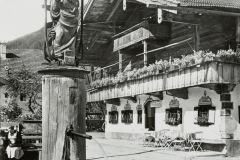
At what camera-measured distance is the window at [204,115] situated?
54.5ft

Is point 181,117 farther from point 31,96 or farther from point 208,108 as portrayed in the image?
point 31,96

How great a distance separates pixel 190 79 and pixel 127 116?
9.98 m

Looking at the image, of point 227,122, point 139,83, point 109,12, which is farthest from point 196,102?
point 109,12

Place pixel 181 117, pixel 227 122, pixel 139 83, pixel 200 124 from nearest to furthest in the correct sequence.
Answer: pixel 227 122
pixel 200 124
pixel 181 117
pixel 139 83

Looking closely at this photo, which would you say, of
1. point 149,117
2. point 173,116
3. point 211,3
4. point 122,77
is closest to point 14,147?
point 173,116

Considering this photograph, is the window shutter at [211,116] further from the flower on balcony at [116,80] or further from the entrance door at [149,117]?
the flower on balcony at [116,80]

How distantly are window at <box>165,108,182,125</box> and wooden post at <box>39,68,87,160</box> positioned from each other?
52.7 feet

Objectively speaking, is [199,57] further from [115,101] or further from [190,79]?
[115,101]

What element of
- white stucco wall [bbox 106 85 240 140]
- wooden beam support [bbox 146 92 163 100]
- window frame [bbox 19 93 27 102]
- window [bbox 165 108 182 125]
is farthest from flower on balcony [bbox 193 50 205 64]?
window frame [bbox 19 93 27 102]

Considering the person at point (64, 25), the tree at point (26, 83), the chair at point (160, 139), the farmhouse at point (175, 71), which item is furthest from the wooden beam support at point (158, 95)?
the tree at point (26, 83)

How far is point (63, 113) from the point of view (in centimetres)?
318

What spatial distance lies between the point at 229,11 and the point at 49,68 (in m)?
15.6

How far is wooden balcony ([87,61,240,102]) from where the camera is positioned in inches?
576

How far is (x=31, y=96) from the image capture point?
1794 inches
